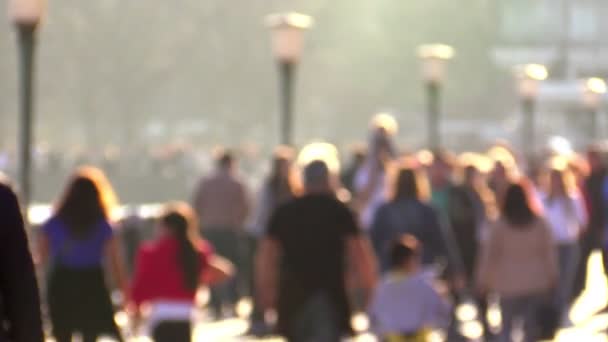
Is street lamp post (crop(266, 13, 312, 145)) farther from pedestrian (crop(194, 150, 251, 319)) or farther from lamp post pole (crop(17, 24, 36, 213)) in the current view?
lamp post pole (crop(17, 24, 36, 213))

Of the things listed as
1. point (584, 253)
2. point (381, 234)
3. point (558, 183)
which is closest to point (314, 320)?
point (381, 234)

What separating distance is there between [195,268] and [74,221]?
774mm

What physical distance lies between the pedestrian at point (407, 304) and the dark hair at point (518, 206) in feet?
7.16

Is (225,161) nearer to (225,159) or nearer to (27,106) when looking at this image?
(225,159)

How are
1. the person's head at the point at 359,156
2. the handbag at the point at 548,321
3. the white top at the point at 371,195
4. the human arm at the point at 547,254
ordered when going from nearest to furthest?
the human arm at the point at 547,254, the handbag at the point at 548,321, the white top at the point at 371,195, the person's head at the point at 359,156

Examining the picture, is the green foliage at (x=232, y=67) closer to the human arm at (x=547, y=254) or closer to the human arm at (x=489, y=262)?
the human arm at (x=489, y=262)

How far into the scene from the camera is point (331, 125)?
85562 millimetres

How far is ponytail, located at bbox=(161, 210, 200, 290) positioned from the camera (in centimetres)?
1260

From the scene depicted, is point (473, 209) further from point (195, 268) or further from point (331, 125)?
point (331, 125)

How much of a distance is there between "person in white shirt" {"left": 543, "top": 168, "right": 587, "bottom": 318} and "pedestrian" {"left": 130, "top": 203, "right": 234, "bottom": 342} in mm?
6725

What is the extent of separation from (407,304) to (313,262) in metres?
0.65

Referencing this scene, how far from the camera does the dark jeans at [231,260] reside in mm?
21625

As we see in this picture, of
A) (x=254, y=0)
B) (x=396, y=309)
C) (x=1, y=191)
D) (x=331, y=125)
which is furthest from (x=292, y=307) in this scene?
(x=331, y=125)

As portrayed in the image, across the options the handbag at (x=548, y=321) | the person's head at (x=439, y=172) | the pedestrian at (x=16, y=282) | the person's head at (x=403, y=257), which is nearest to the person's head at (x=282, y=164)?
the person's head at (x=439, y=172)
